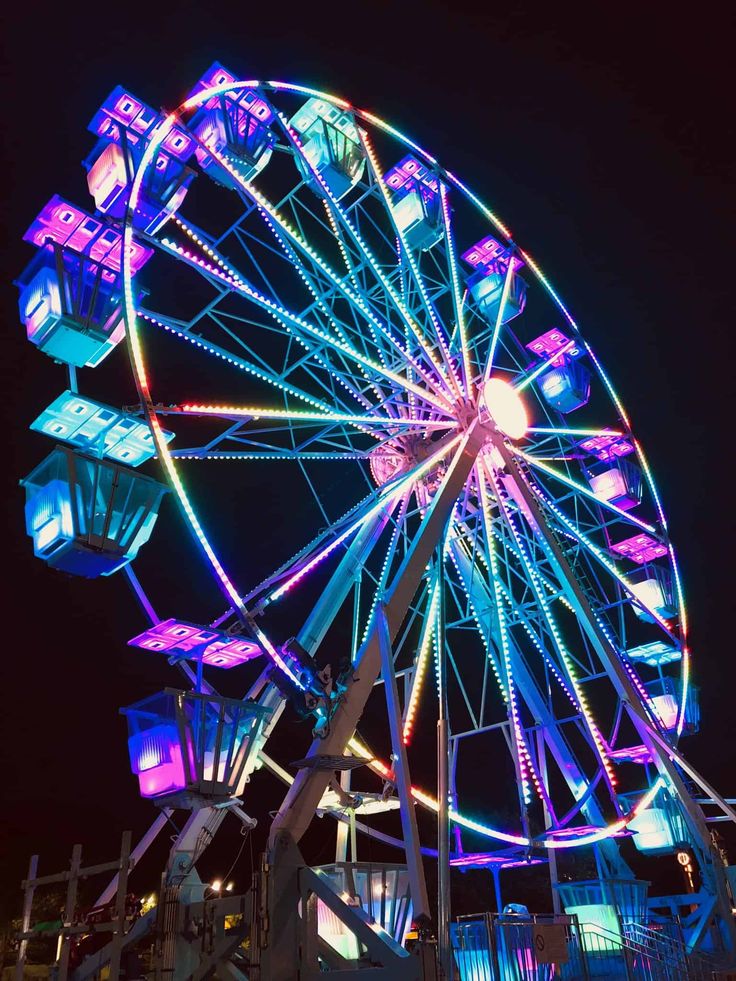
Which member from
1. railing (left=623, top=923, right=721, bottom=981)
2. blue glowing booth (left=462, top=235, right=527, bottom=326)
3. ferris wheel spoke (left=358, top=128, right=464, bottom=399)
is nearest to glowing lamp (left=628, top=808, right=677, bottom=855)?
railing (left=623, top=923, right=721, bottom=981)

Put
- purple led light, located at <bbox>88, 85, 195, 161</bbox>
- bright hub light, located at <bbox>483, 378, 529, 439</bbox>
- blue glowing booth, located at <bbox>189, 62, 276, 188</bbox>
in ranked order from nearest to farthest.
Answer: purple led light, located at <bbox>88, 85, 195, 161</bbox> < blue glowing booth, located at <bbox>189, 62, 276, 188</bbox> < bright hub light, located at <bbox>483, 378, 529, 439</bbox>

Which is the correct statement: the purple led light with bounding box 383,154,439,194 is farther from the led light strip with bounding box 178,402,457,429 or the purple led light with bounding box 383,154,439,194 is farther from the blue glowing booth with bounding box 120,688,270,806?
the blue glowing booth with bounding box 120,688,270,806

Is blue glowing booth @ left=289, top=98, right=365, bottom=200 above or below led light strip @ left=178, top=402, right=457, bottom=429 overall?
above

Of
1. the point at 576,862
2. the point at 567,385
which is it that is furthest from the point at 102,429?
the point at 576,862

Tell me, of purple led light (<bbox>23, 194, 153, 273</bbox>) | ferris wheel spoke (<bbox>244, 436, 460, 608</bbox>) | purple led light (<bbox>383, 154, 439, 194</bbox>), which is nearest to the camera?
purple led light (<bbox>23, 194, 153, 273</bbox>)

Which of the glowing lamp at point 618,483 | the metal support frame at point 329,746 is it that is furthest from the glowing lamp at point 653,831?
the metal support frame at point 329,746

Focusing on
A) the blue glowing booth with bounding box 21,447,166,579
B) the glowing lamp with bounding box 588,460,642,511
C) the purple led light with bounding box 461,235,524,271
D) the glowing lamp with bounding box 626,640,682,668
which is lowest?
the blue glowing booth with bounding box 21,447,166,579

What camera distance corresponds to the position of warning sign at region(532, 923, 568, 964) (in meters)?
9.20

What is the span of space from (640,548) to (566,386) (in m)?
4.18

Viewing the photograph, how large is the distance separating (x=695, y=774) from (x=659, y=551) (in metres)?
6.86

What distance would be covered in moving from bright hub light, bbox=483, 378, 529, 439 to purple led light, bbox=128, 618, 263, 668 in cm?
604

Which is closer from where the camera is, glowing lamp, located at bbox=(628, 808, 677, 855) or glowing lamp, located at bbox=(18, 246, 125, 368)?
glowing lamp, located at bbox=(18, 246, 125, 368)

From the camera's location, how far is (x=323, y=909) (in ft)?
35.9

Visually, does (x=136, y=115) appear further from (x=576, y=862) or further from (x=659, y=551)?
(x=576, y=862)
